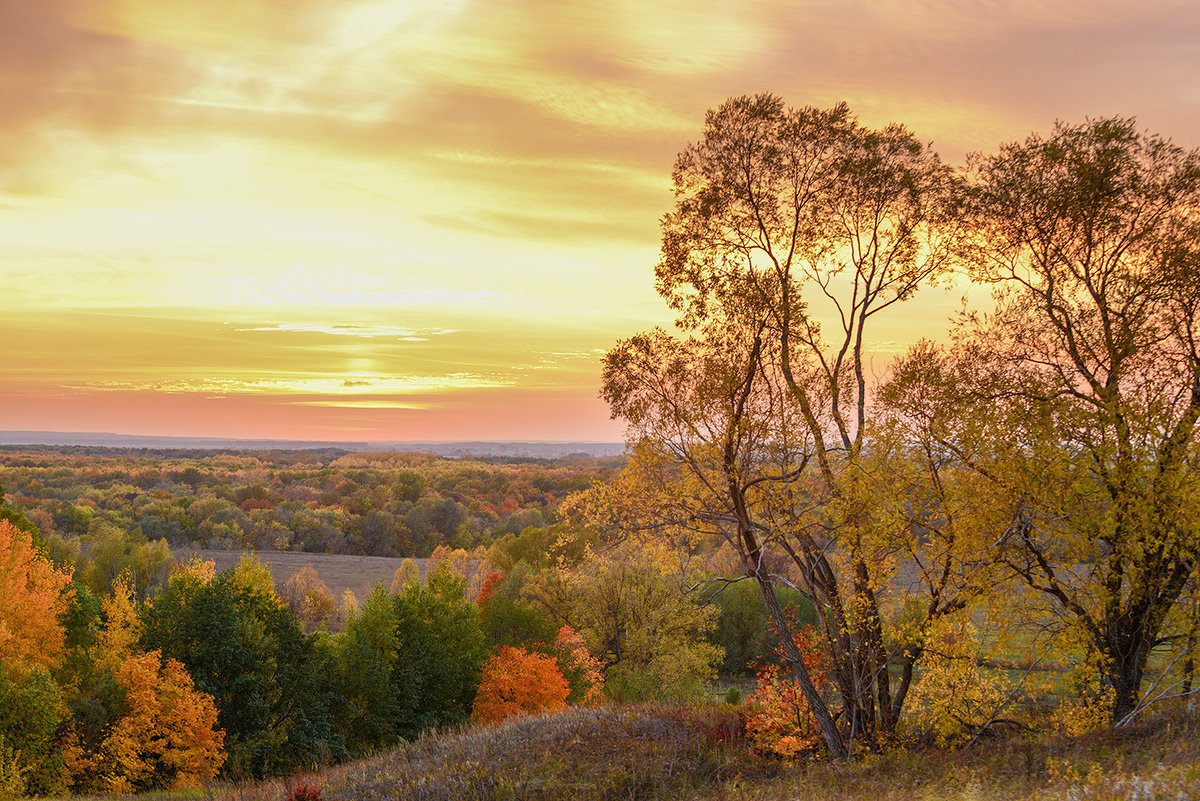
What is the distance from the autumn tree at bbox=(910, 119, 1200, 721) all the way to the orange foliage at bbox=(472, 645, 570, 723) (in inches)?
1287

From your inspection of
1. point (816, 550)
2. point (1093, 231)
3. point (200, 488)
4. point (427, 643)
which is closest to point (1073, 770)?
point (816, 550)

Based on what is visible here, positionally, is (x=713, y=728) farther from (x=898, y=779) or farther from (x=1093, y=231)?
(x=1093, y=231)

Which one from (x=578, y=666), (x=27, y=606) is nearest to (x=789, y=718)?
(x=578, y=666)

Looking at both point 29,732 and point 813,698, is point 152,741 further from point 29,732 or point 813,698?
point 813,698

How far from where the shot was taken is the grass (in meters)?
15.9

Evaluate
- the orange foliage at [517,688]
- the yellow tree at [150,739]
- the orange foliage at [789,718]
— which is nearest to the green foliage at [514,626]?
the orange foliage at [517,688]

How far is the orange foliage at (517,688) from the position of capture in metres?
46.9

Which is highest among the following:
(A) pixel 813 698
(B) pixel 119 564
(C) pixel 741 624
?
(A) pixel 813 698

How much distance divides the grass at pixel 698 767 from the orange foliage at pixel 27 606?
20508 millimetres

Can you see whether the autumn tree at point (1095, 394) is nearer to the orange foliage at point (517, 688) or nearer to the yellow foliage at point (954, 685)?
the yellow foliage at point (954, 685)

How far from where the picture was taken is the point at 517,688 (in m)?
47.3

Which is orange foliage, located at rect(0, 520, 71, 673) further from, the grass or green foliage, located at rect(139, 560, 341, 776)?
the grass

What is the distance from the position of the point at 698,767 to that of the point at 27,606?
34.4m

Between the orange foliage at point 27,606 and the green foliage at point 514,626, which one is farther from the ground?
the orange foliage at point 27,606
